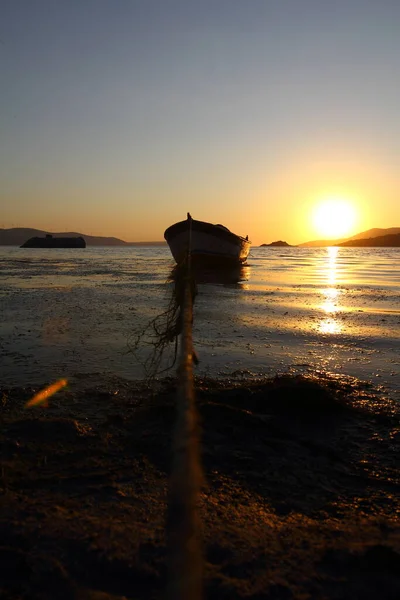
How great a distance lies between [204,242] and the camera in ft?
90.8

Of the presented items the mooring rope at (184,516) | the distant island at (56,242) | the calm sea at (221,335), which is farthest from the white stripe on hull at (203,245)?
the distant island at (56,242)

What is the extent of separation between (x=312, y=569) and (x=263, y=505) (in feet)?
2.08

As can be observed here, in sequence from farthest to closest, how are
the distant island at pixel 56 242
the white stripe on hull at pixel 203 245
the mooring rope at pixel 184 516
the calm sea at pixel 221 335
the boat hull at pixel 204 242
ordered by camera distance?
the distant island at pixel 56 242 → the white stripe on hull at pixel 203 245 → the boat hull at pixel 204 242 → the calm sea at pixel 221 335 → the mooring rope at pixel 184 516

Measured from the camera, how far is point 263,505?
8.70 feet

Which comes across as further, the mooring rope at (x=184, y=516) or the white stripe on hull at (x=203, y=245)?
the white stripe on hull at (x=203, y=245)

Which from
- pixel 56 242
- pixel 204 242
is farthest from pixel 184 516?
pixel 56 242

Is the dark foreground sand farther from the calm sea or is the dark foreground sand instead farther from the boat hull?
the boat hull

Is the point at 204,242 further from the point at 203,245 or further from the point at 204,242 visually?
the point at 203,245

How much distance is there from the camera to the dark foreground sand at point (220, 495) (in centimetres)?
197

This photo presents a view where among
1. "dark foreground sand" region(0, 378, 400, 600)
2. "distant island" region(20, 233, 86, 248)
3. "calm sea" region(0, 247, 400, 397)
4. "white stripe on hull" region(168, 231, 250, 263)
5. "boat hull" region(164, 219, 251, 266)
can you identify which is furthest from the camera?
"distant island" region(20, 233, 86, 248)

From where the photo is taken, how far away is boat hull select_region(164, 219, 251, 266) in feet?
89.7

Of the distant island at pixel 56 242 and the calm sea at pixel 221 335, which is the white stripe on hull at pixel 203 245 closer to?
the calm sea at pixel 221 335

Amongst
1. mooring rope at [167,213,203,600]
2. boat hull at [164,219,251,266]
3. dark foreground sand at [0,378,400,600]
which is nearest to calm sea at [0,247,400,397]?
dark foreground sand at [0,378,400,600]

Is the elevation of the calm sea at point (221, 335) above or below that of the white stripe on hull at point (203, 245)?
below
